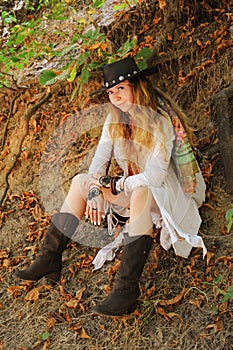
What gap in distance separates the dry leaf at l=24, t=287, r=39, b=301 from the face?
143 cm

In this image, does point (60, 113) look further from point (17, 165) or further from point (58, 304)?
point (58, 304)

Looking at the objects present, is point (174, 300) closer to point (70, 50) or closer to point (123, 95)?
point (123, 95)

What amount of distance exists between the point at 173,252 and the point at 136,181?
0.73m

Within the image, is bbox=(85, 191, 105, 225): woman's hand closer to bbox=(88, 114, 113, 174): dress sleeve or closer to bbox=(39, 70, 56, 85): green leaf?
bbox=(88, 114, 113, 174): dress sleeve

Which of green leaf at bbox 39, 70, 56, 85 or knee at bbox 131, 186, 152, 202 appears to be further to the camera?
green leaf at bbox 39, 70, 56, 85

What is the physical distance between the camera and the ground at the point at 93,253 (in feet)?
9.87

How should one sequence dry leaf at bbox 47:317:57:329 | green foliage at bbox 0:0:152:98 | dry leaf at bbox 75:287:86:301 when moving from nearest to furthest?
1. dry leaf at bbox 47:317:57:329
2. dry leaf at bbox 75:287:86:301
3. green foliage at bbox 0:0:152:98

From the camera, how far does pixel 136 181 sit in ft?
9.46

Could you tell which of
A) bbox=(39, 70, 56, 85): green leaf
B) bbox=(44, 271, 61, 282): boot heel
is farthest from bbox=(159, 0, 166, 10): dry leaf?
bbox=(44, 271, 61, 282): boot heel

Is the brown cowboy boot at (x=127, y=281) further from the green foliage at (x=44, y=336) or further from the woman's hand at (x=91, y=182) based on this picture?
the green foliage at (x=44, y=336)

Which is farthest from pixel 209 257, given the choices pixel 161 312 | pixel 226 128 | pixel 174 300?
pixel 226 128

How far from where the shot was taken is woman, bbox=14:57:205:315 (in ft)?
9.47

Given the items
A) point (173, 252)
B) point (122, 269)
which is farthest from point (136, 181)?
point (173, 252)

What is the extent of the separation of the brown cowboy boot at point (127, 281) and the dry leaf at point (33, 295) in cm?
85
